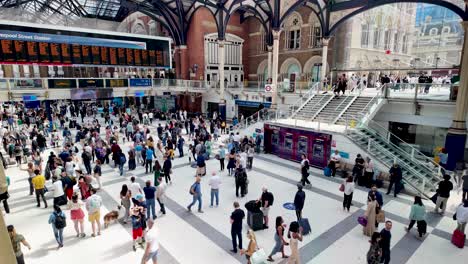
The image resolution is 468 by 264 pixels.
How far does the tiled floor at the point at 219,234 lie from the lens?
23.2 ft

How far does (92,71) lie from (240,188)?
1026 inches

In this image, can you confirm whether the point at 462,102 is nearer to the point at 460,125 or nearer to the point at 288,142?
the point at 460,125

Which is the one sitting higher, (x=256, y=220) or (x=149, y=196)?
(x=149, y=196)

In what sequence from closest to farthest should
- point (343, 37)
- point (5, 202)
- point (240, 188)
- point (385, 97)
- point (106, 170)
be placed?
point (5, 202), point (240, 188), point (106, 170), point (385, 97), point (343, 37)

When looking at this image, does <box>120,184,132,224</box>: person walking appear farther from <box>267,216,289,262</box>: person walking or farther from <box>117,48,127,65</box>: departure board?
<box>117,48,127,65</box>: departure board

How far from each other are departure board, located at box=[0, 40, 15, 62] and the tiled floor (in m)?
11.4

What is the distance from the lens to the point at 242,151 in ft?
50.0

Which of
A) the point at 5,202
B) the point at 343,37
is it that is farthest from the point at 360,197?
the point at 343,37

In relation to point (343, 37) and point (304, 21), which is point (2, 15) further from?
point (343, 37)

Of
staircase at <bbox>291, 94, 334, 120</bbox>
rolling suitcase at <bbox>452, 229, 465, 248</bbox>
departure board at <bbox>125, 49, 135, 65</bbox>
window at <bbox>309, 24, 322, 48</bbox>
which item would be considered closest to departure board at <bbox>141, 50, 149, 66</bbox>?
departure board at <bbox>125, 49, 135, 65</bbox>

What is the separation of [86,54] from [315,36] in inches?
832

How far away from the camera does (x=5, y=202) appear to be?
9.28 meters

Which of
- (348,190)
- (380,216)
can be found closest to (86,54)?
(348,190)

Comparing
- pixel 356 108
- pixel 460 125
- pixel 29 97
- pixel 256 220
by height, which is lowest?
pixel 256 220
